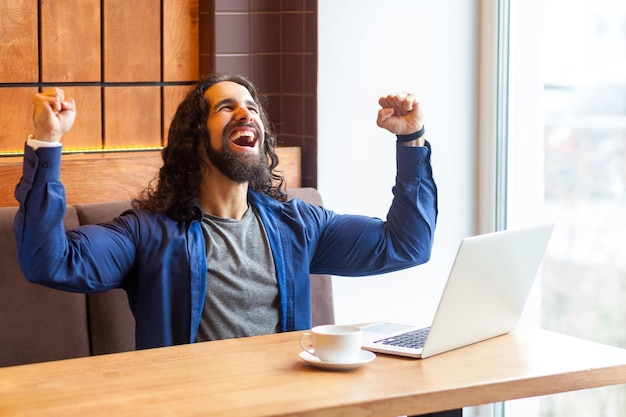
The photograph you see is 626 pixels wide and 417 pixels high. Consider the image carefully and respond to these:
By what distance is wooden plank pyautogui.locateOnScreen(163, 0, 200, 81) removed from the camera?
124 inches

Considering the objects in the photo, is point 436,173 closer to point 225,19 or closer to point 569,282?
point 569,282

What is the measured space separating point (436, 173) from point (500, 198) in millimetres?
244

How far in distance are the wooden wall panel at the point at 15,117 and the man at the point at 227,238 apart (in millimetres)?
453

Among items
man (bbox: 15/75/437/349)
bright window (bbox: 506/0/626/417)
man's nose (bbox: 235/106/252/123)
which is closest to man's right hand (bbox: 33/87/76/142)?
man (bbox: 15/75/437/349)

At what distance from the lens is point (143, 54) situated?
312 cm

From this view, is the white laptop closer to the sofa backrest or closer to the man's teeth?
the man's teeth

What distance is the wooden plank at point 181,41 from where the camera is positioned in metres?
3.16

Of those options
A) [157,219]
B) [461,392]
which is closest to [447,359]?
[461,392]

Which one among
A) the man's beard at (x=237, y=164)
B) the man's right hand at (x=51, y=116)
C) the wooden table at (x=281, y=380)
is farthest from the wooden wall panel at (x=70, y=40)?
the wooden table at (x=281, y=380)

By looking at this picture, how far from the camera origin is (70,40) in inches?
117

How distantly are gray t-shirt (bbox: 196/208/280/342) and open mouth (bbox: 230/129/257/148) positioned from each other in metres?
0.20

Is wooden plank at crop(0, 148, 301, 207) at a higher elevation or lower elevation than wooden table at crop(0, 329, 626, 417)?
higher

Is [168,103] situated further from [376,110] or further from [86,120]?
[376,110]

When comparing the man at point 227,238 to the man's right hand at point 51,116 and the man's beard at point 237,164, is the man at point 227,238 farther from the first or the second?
the man's right hand at point 51,116
